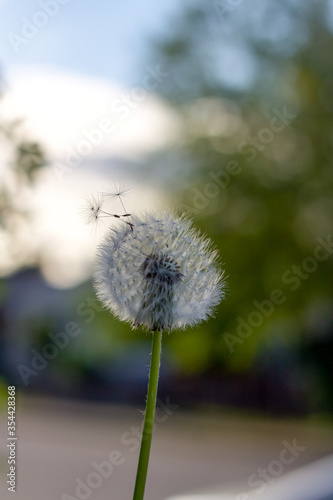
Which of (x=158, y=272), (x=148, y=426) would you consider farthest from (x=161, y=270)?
(x=148, y=426)

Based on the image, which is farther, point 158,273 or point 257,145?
point 257,145

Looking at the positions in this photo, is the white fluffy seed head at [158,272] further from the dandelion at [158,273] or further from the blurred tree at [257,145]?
the blurred tree at [257,145]

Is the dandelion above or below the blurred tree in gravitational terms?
below

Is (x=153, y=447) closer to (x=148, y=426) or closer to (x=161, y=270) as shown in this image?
(x=161, y=270)

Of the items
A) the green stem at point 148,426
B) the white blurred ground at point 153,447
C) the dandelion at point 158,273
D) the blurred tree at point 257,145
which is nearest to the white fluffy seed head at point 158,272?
the dandelion at point 158,273

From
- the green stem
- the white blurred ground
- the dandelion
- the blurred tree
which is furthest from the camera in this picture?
the blurred tree

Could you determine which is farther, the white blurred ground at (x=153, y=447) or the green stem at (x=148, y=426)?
the white blurred ground at (x=153, y=447)

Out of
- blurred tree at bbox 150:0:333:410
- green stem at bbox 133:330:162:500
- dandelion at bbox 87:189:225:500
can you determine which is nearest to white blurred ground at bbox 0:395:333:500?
blurred tree at bbox 150:0:333:410

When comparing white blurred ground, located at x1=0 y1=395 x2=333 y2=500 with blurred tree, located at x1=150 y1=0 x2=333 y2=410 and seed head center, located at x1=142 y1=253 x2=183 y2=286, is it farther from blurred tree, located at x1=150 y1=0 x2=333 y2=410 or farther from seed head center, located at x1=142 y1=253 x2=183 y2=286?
seed head center, located at x1=142 y1=253 x2=183 y2=286
